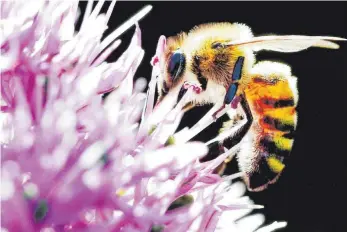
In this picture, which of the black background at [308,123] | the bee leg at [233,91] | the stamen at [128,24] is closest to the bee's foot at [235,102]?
the bee leg at [233,91]

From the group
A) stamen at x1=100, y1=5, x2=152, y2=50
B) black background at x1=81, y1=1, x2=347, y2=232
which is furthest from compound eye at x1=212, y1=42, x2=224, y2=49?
black background at x1=81, y1=1, x2=347, y2=232

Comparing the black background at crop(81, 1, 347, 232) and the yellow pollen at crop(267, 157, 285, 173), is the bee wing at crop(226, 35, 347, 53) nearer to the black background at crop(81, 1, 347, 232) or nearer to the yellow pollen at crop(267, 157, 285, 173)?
the yellow pollen at crop(267, 157, 285, 173)

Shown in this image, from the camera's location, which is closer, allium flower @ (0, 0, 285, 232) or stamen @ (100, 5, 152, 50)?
allium flower @ (0, 0, 285, 232)

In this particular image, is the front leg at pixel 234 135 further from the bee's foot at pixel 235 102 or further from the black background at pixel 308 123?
the black background at pixel 308 123

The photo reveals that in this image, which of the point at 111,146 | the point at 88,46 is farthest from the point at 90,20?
the point at 111,146

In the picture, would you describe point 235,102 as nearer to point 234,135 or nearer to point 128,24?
point 234,135

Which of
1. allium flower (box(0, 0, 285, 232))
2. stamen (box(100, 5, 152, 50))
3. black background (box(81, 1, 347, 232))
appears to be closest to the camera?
allium flower (box(0, 0, 285, 232))

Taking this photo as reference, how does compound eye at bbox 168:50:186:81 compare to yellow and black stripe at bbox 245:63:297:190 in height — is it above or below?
above

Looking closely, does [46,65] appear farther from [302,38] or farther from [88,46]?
[302,38]
